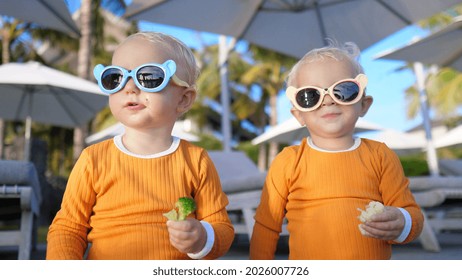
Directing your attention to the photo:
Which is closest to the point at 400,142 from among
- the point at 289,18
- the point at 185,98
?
the point at 289,18

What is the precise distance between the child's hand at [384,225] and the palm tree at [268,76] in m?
20.6

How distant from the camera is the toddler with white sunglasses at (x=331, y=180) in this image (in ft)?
4.76

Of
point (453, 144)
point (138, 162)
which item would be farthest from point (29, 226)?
point (453, 144)

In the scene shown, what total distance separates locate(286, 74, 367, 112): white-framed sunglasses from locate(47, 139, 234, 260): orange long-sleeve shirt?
1.20ft

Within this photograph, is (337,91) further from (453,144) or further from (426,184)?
(453,144)

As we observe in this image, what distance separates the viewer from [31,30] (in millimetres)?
17969

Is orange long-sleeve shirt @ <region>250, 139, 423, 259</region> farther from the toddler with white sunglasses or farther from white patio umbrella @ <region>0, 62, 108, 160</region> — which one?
white patio umbrella @ <region>0, 62, 108, 160</region>

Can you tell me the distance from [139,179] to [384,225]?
645 mm

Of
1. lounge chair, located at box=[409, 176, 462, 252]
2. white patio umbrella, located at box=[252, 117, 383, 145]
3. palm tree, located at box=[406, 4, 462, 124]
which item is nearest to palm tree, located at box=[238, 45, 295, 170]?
palm tree, located at box=[406, 4, 462, 124]

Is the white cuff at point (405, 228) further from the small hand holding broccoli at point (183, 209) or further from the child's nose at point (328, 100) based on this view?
the small hand holding broccoli at point (183, 209)

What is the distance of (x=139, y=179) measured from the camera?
1364 mm

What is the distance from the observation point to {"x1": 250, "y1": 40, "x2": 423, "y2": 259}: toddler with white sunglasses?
1.45 meters

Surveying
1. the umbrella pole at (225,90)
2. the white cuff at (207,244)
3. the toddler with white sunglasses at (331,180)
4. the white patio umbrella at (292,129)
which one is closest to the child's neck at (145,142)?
the white cuff at (207,244)
